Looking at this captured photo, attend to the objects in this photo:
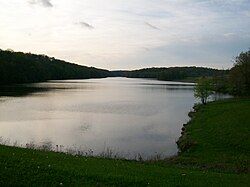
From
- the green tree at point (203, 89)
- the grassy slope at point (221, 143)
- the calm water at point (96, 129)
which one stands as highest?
the green tree at point (203, 89)

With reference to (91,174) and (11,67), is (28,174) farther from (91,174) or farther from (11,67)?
(11,67)

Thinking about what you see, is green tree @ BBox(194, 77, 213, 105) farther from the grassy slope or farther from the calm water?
the grassy slope

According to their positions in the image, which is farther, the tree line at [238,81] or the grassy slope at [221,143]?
the tree line at [238,81]

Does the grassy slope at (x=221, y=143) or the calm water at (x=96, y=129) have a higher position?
the grassy slope at (x=221, y=143)

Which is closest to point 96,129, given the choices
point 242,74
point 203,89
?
point 203,89

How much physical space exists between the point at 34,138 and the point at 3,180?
24906mm

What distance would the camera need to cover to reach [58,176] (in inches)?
422

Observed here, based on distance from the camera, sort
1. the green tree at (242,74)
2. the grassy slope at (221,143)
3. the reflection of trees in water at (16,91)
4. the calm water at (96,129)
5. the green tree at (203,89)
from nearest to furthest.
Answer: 1. the grassy slope at (221,143)
2. the calm water at (96,129)
3. the green tree at (203,89)
4. the green tree at (242,74)
5. the reflection of trees in water at (16,91)

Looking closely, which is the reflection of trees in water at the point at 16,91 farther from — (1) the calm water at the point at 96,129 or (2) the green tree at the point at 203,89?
(2) the green tree at the point at 203,89

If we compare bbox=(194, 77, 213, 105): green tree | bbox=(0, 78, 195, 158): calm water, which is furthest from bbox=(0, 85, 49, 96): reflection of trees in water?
bbox=(194, 77, 213, 105): green tree

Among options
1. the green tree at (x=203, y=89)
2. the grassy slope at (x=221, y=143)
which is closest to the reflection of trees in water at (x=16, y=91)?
the green tree at (x=203, y=89)

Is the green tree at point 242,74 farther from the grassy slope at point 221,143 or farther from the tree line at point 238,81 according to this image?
the grassy slope at point 221,143

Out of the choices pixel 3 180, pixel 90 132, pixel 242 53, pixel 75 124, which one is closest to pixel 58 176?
pixel 3 180

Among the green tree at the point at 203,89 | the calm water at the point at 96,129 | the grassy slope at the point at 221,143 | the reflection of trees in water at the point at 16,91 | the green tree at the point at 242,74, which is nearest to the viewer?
the grassy slope at the point at 221,143
